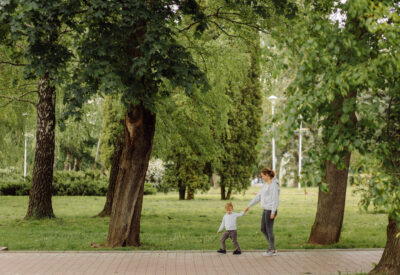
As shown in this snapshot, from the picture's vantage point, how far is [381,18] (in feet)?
16.4

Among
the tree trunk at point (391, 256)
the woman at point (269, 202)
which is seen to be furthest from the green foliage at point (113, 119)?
the tree trunk at point (391, 256)

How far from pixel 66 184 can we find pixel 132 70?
94.5ft

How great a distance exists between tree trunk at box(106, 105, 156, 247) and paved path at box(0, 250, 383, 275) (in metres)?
0.88

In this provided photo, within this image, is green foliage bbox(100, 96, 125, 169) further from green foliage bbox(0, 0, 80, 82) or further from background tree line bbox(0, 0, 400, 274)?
green foliage bbox(0, 0, 80, 82)

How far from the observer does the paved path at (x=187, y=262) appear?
851 centimetres

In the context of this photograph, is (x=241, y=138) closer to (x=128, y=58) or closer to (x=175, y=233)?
(x=175, y=233)

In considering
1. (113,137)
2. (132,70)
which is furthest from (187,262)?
(113,137)

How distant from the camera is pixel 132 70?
893 cm

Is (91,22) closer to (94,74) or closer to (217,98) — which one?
(94,74)

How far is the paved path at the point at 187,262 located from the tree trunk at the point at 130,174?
88 cm

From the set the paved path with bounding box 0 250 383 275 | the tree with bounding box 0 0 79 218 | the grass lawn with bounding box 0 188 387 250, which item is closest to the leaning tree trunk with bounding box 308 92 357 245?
the grass lawn with bounding box 0 188 387 250

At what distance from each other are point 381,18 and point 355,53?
0.41 m

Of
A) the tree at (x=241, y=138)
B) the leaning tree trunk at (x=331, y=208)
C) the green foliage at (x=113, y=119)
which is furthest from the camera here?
the tree at (x=241, y=138)

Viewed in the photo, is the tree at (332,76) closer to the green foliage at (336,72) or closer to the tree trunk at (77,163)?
the green foliage at (336,72)
